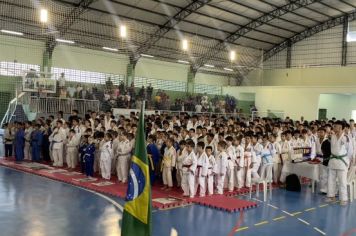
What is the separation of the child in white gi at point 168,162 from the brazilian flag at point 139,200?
267 inches

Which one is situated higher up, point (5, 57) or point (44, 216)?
point (5, 57)

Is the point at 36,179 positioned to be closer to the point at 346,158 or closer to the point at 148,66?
the point at 346,158

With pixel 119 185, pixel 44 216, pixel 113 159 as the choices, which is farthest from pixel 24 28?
pixel 44 216

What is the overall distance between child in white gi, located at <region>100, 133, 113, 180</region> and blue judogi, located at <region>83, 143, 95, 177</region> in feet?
0.94

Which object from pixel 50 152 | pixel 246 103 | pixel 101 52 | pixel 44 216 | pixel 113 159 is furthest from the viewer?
pixel 246 103

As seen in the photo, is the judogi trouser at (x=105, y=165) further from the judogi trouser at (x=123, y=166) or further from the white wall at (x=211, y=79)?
the white wall at (x=211, y=79)

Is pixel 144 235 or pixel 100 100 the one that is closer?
pixel 144 235

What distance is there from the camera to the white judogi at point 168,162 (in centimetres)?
1007

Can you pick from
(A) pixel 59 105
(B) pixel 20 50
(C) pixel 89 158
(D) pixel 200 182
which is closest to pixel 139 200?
(D) pixel 200 182

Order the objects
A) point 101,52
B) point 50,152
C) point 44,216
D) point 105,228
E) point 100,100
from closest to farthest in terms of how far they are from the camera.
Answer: point 105,228, point 44,216, point 50,152, point 100,100, point 101,52

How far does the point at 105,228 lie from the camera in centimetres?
674

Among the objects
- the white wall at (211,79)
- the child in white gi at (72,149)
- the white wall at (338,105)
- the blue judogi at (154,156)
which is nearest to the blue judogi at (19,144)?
the child in white gi at (72,149)

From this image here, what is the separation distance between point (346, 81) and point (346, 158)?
22.2 meters

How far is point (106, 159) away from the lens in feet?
35.8
